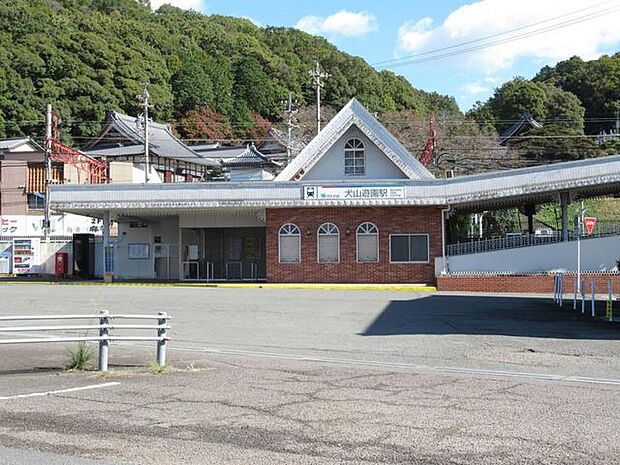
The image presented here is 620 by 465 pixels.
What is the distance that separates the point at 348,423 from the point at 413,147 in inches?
2054

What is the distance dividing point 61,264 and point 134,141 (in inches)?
1164

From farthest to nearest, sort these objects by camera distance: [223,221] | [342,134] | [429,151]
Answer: [429,151]
[223,221]
[342,134]

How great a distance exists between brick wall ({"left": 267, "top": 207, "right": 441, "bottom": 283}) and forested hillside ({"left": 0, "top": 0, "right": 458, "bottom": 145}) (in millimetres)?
42373

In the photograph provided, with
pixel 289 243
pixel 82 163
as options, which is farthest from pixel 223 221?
pixel 82 163

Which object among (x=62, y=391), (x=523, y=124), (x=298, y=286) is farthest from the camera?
(x=523, y=124)

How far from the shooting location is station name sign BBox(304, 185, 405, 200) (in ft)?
102

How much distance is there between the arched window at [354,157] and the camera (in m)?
33.8

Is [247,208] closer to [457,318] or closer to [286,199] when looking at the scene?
[286,199]

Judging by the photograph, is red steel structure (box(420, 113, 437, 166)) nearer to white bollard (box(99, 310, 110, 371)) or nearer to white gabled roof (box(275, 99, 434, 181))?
white gabled roof (box(275, 99, 434, 181))

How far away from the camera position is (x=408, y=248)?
103ft

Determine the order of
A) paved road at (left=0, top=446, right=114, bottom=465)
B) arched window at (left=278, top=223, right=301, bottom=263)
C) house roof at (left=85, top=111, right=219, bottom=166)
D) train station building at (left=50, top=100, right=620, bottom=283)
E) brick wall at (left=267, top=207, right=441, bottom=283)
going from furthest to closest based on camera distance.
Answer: house roof at (left=85, top=111, right=219, bottom=166), arched window at (left=278, top=223, right=301, bottom=263), brick wall at (left=267, top=207, right=441, bottom=283), train station building at (left=50, top=100, right=620, bottom=283), paved road at (left=0, top=446, right=114, bottom=465)

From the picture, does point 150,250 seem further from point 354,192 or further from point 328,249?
point 354,192

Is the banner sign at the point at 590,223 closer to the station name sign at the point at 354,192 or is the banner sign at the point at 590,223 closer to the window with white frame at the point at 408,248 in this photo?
the window with white frame at the point at 408,248

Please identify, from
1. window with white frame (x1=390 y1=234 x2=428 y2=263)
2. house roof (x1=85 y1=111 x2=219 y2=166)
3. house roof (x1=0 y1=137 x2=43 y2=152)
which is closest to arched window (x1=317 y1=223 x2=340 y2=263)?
window with white frame (x1=390 y1=234 x2=428 y2=263)
